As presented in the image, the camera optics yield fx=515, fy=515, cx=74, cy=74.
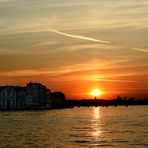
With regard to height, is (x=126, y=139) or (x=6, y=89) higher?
(x=6, y=89)

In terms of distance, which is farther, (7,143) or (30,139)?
(30,139)

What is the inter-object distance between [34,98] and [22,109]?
20.4ft

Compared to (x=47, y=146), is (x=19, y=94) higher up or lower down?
higher up

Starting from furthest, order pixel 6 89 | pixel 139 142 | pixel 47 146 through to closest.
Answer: pixel 6 89 → pixel 139 142 → pixel 47 146

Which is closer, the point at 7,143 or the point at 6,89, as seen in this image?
the point at 7,143

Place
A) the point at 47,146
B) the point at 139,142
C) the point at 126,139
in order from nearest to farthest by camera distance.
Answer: the point at 47,146 < the point at 139,142 < the point at 126,139

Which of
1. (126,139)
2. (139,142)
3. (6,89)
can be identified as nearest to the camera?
(139,142)

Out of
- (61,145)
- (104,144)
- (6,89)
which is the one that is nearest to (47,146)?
(61,145)

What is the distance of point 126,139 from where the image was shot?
5694 centimetres

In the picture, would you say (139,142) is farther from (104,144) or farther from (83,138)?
(83,138)

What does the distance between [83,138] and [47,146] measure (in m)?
9.65

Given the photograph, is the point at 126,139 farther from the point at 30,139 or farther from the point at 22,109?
the point at 22,109

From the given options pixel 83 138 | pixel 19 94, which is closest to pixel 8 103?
pixel 19 94

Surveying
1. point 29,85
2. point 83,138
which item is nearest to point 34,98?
point 29,85
